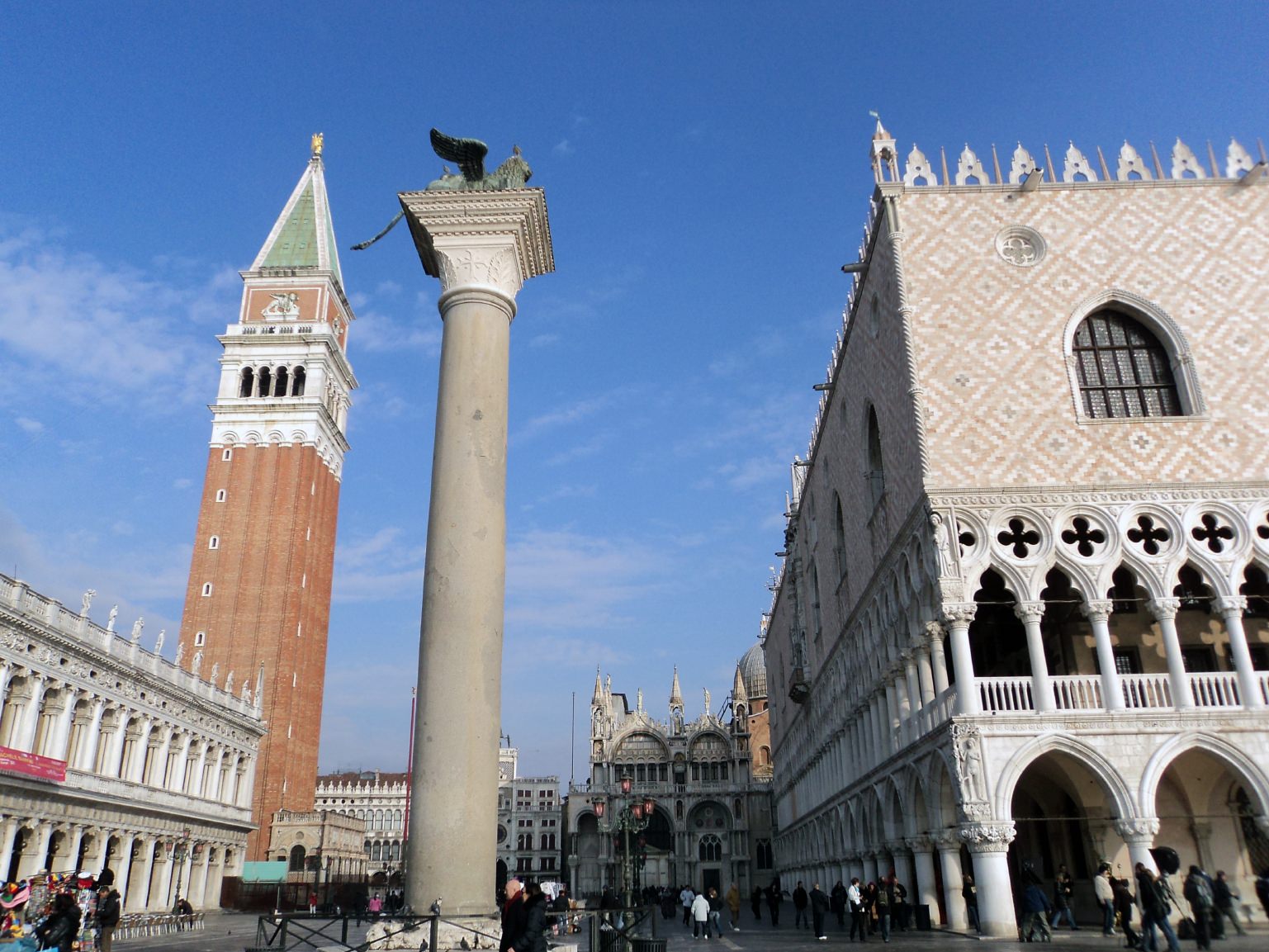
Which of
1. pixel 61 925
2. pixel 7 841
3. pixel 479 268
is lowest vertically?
pixel 61 925

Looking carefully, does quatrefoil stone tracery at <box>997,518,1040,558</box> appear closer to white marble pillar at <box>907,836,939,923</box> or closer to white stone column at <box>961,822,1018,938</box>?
white stone column at <box>961,822,1018,938</box>

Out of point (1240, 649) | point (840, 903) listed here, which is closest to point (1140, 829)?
point (1240, 649)

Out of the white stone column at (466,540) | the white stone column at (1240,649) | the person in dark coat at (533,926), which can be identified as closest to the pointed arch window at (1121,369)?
the white stone column at (1240,649)

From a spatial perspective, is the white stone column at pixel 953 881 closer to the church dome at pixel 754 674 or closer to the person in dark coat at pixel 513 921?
the person in dark coat at pixel 513 921

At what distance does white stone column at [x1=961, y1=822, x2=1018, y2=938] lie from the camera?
17391mm

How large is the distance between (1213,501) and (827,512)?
15.7m

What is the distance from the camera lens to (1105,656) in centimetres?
1862

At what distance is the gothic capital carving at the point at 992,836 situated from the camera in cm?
1750

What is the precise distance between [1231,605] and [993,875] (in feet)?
22.5

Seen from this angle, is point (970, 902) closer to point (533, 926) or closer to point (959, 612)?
point (959, 612)

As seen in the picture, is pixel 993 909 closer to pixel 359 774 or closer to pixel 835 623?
pixel 835 623

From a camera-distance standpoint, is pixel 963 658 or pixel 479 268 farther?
pixel 963 658

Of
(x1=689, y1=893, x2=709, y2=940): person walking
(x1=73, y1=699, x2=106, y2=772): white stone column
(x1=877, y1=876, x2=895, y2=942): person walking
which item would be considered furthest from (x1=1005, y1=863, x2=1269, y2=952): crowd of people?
(x1=73, y1=699, x2=106, y2=772): white stone column

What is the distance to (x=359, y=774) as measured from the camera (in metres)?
111
